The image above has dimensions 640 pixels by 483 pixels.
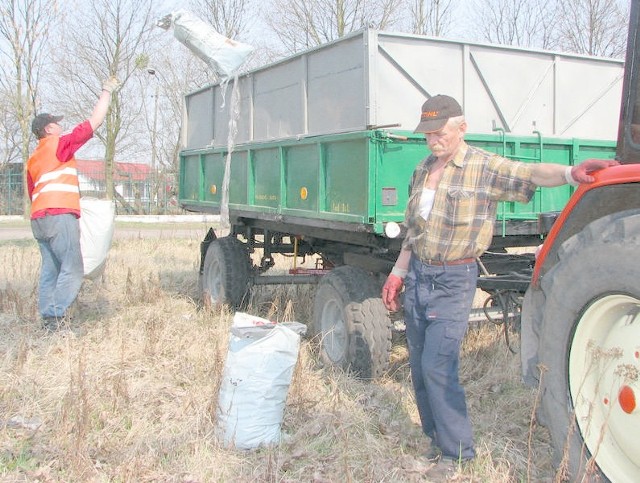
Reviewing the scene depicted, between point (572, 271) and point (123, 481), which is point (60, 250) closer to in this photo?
point (123, 481)

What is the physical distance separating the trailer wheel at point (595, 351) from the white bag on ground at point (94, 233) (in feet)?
14.2

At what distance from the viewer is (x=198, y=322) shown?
20.6 ft

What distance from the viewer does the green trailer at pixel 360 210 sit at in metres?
4.38

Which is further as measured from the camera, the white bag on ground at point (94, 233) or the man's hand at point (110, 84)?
the white bag on ground at point (94, 233)

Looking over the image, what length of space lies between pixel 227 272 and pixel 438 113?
415 centimetres

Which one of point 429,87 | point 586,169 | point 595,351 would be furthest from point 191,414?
point 429,87

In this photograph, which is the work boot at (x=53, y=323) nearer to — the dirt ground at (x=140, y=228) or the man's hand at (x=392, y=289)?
the man's hand at (x=392, y=289)

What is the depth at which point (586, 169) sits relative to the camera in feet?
8.68

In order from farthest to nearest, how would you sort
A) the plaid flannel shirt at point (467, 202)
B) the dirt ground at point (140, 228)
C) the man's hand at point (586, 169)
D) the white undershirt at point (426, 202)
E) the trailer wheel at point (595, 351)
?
the dirt ground at point (140, 228) → the white undershirt at point (426, 202) → the plaid flannel shirt at point (467, 202) → the man's hand at point (586, 169) → the trailer wheel at point (595, 351)

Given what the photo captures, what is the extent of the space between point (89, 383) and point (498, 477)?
2.55 meters

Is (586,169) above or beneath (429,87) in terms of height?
beneath

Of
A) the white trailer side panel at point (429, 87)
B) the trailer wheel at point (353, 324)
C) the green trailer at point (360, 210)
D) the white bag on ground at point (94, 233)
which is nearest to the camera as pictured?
the green trailer at point (360, 210)

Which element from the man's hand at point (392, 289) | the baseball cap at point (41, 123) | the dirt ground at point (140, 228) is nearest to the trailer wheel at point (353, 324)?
the man's hand at point (392, 289)

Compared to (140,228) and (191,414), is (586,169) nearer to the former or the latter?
(191,414)
